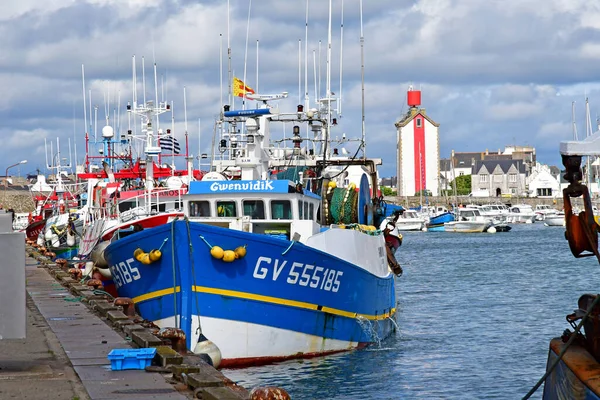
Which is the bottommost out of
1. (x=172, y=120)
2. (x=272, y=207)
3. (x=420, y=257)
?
(x=420, y=257)

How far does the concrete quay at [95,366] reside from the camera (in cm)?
1060

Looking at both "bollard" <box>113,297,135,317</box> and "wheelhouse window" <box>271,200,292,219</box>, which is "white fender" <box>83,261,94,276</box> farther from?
"bollard" <box>113,297,135,317</box>

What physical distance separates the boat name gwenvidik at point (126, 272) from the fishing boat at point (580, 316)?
1132 cm

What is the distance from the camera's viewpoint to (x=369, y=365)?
21.3m

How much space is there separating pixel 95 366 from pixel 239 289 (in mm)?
6526

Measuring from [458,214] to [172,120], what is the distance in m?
88.3

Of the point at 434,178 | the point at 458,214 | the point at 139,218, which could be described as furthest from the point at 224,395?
the point at 434,178

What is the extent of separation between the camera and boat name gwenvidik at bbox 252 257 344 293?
18.7 m

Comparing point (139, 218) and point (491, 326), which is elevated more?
point (139, 218)

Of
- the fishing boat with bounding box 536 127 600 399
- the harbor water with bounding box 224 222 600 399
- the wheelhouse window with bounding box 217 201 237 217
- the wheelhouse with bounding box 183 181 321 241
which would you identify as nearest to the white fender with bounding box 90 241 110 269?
the wheelhouse with bounding box 183 181 321 241

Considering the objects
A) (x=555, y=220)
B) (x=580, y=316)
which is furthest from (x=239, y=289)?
(x=555, y=220)

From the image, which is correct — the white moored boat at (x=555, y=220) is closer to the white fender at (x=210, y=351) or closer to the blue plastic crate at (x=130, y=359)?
the white fender at (x=210, y=351)

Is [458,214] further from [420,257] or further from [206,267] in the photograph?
[206,267]

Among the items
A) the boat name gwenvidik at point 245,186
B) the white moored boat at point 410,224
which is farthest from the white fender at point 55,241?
the white moored boat at point 410,224
